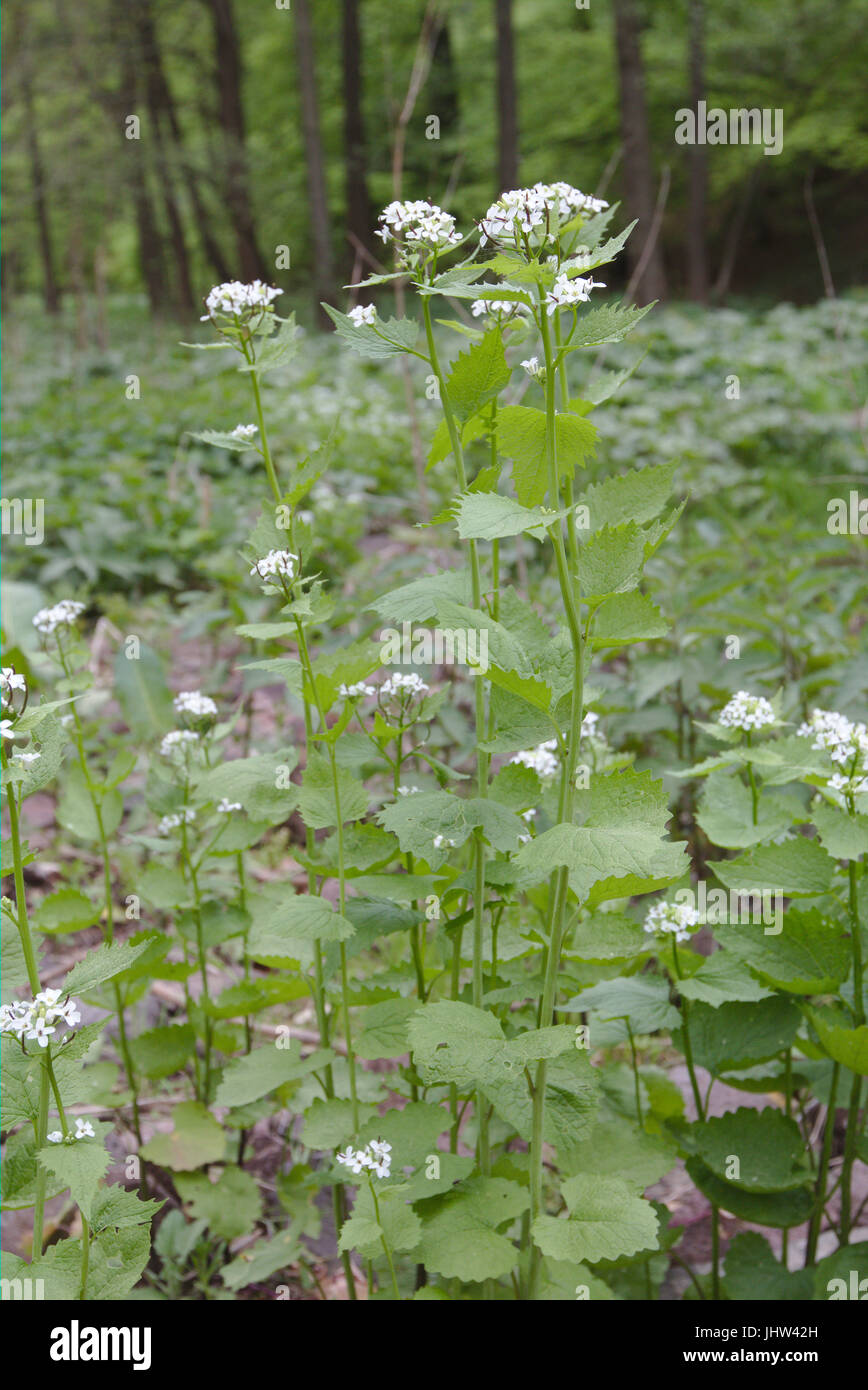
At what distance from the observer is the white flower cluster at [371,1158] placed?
121 cm

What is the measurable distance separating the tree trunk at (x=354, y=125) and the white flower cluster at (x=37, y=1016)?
14155 mm

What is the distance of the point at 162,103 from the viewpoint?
1608cm

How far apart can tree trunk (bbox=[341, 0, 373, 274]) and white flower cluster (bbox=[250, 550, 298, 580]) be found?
13.8 meters

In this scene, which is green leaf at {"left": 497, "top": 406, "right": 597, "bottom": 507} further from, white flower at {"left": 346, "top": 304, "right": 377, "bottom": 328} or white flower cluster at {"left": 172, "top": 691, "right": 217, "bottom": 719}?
white flower cluster at {"left": 172, "top": 691, "right": 217, "bottom": 719}

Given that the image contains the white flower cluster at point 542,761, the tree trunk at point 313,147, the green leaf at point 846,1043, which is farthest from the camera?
the tree trunk at point 313,147

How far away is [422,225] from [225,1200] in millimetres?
1413

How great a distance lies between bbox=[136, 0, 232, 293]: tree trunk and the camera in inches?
560

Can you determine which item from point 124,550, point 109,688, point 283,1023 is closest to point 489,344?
point 283,1023

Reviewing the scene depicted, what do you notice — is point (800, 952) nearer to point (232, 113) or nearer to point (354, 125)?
point (232, 113)

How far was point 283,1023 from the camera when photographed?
7.98 feet

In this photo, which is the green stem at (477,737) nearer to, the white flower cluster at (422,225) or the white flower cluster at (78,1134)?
the white flower cluster at (422,225)

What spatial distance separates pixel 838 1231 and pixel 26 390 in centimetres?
1007

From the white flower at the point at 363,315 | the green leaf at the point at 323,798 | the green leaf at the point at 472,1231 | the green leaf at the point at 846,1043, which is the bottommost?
the green leaf at the point at 472,1231

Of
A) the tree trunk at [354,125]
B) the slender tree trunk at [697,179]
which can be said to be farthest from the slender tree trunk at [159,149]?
the slender tree trunk at [697,179]
